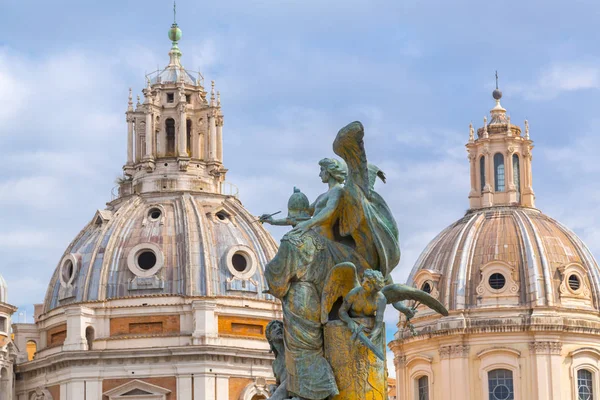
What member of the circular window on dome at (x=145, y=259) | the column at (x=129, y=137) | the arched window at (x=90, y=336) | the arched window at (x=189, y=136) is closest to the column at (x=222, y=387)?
the circular window on dome at (x=145, y=259)

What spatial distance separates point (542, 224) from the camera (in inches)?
3538

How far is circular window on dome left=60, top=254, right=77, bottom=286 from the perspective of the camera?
89.8 m

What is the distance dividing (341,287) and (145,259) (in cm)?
6880

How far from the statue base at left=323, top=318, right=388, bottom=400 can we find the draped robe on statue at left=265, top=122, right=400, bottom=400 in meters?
0.14

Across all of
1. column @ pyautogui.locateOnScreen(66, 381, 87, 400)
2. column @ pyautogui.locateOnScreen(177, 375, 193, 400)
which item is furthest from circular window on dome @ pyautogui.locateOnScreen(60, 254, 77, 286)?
column @ pyautogui.locateOnScreen(177, 375, 193, 400)

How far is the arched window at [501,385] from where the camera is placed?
86.2 metres

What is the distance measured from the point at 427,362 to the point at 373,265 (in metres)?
68.3

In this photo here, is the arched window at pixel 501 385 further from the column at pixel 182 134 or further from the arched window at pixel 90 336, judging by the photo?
the column at pixel 182 134

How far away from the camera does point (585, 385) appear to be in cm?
8756

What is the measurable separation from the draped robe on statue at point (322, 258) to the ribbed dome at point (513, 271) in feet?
214

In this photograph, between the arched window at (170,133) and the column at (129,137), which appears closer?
the arched window at (170,133)

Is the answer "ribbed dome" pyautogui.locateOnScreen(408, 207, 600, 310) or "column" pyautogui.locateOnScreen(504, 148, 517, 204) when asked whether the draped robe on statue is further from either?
"column" pyautogui.locateOnScreen(504, 148, 517, 204)

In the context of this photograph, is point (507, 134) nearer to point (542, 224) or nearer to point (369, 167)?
point (542, 224)

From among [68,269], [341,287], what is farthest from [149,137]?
[341,287]
